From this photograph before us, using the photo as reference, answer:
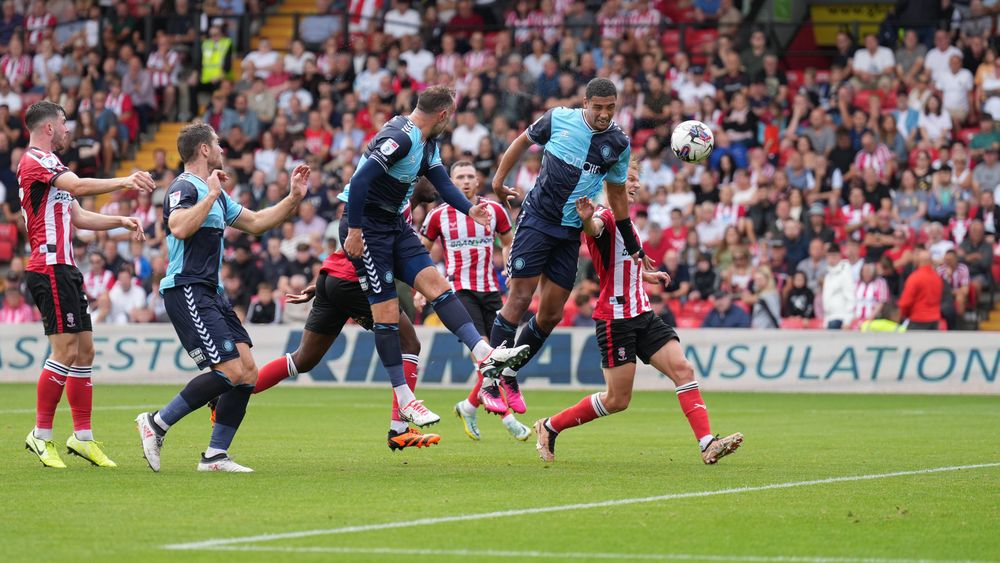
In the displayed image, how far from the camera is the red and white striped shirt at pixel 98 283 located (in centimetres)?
2477

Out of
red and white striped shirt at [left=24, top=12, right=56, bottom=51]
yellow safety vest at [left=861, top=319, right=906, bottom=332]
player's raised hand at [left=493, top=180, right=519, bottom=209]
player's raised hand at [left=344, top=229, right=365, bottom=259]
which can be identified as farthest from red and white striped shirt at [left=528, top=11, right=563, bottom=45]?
player's raised hand at [left=344, top=229, right=365, bottom=259]

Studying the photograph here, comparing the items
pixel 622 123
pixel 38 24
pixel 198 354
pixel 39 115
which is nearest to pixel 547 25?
pixel 622 123

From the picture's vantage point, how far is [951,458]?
11359mm

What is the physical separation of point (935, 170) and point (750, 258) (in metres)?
3.23

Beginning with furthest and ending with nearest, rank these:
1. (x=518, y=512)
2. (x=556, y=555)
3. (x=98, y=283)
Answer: (x=98, y=283)
(x=518, y=512)
(x=556, y=555)

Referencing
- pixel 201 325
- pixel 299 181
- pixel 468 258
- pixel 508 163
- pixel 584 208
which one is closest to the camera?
pixel 201 325

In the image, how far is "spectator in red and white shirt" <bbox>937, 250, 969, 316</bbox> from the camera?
845 inches

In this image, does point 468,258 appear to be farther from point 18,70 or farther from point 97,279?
point 18,70

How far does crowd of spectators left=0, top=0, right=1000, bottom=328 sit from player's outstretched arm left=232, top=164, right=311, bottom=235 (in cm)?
1248

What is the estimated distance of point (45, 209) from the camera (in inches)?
413

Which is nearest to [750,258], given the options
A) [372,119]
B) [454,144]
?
[454,144]

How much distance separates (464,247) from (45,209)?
16.3ft

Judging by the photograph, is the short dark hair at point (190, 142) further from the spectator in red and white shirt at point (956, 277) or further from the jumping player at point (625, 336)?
the spectator in red and white shirt at point (956, 277)

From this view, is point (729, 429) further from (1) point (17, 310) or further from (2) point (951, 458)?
(1) point (17, 310)
